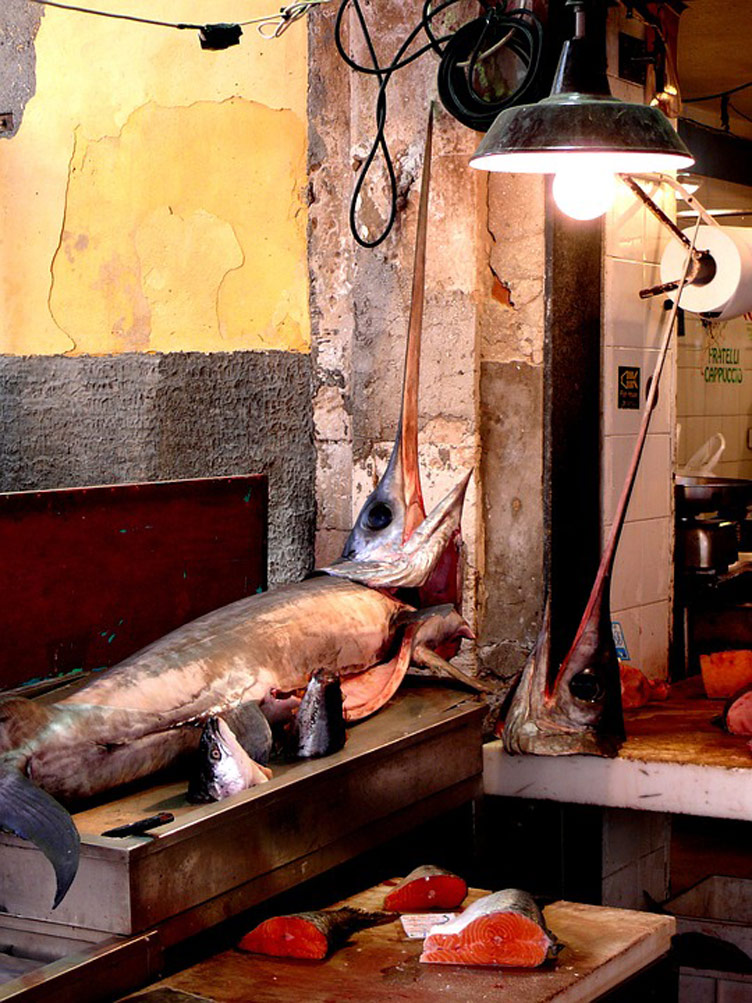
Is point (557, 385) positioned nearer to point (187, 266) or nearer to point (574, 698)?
point (574, 698)

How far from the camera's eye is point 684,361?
788cm

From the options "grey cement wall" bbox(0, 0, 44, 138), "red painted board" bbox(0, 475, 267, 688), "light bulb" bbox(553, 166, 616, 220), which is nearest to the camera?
"red painted board" bbox(0, 475, 267, 688)

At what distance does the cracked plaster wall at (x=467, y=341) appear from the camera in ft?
14.1

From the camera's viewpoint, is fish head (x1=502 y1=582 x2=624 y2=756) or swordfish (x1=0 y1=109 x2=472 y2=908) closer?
swordfish (x1=0 y1=109 x2=472 y2=908)

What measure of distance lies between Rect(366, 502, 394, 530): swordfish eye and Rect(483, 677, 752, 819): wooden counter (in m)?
0.75

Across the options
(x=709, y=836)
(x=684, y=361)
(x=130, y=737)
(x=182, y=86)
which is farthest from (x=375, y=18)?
(x=684, y=361)

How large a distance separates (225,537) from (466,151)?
4.60 ft

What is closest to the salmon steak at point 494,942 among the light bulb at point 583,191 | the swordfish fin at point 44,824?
the swordfish fin at point 44,824

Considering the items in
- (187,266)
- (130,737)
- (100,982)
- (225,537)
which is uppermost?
(187,266)

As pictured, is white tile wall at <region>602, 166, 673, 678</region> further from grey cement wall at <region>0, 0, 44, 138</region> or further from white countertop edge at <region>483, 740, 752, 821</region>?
grey cement wall at <region>0, 0, 44, 138</region>

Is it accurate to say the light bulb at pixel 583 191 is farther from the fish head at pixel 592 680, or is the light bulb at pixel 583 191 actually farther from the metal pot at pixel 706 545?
the metal pot at pixel 706 545

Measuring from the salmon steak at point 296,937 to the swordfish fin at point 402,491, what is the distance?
1206 millimetres

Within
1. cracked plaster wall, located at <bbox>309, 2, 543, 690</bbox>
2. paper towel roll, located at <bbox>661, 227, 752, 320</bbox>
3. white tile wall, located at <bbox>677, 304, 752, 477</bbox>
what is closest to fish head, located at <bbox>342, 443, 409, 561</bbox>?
cracked plaster wall, located at <bbox>309, 2, 543, 690</bbox>

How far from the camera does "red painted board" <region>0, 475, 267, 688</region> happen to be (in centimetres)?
338
